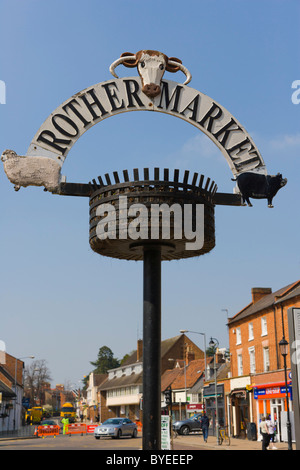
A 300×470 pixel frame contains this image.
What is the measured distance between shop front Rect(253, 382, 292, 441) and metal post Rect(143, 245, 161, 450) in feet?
95.1

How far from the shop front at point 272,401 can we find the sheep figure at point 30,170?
29.5 meters

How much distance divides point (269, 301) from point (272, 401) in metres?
6.79

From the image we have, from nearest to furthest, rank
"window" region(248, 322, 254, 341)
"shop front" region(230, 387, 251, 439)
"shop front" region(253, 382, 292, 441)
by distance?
"shop front" region(253, 382, 292, 441)
"shop front" region(230, 387, 251, 439)
"window" region(248, 322, 254, 341)

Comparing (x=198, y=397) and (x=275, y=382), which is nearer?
(x=275, y=382)

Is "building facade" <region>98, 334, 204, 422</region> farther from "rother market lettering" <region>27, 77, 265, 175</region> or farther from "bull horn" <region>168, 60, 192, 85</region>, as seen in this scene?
"bull horn" <region>168, 60, 192, 85</region>

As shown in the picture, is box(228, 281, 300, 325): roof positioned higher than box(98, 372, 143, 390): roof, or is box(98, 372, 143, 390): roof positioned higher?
box(228, 281, 300, 325): roof

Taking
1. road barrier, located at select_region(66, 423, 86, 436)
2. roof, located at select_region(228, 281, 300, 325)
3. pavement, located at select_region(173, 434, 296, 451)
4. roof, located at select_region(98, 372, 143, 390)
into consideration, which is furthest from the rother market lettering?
roof, located at select_region(98, 372, 143, 390)

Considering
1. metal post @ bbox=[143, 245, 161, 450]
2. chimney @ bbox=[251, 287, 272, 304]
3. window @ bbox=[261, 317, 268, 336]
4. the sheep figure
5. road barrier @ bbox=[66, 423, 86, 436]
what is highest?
chimney @ bbox=[251, 287, 272, 304]

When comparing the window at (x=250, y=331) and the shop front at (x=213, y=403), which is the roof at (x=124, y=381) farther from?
the window at (x=250, y=331)

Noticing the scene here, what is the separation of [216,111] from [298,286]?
3239 centimetres

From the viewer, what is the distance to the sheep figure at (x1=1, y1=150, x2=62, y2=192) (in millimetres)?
5609
